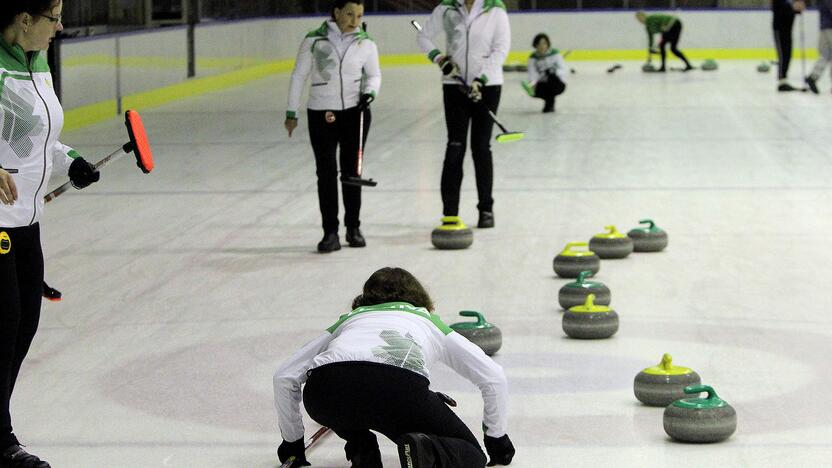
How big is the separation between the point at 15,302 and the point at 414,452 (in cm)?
130

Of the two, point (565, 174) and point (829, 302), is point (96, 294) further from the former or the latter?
point (565, 174)

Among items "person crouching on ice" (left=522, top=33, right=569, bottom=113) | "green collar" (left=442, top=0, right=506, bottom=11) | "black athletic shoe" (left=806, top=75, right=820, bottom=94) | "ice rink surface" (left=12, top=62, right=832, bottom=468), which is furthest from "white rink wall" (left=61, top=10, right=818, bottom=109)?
"green collar" (left=442, top=0, right=506, bottom=11)

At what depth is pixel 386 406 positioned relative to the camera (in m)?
4.23

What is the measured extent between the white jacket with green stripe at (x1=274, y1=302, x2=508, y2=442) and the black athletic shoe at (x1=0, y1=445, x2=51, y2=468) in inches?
29.5

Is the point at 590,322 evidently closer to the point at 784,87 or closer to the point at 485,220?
the point at 485,220

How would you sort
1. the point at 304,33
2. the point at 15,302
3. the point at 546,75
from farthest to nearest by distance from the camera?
the point at 304,33 < the point at 546,75 < the point at 15,302

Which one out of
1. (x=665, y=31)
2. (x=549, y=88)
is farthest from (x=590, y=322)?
(x=665, y=31)

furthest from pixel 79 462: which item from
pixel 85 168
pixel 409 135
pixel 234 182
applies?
pixel 409 135

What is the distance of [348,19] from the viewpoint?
9.01 meters

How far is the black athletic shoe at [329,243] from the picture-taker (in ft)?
30.1

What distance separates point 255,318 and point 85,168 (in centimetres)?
262

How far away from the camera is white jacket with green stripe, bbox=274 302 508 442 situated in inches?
171

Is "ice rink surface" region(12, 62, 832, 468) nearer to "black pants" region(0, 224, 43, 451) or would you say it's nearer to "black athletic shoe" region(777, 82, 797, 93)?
"black pants" region(0, 224, 43, 451)

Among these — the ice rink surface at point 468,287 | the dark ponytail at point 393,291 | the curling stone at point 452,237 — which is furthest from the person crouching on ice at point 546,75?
the dark ponytail at point 393,291
